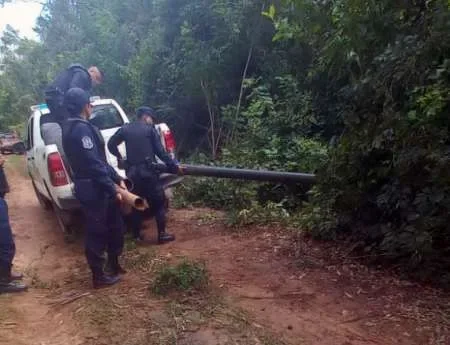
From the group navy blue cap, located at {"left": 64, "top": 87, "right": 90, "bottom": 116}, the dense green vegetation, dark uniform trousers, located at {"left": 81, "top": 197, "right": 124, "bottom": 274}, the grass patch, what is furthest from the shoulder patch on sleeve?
the dense green vegetation

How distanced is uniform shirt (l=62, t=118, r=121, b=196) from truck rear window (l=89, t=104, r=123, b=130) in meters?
3.25

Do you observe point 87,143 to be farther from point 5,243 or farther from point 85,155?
point 5,243

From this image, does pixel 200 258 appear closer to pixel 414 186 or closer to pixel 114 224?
pixel 114 224

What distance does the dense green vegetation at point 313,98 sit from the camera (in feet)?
13.6

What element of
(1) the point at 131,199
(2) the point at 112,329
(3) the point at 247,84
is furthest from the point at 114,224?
(3) the point at 247,84

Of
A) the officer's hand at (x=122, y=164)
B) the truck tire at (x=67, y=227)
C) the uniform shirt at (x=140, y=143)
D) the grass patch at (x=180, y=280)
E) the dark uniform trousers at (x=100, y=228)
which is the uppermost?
the uniform shirt at (x=140, y=143)

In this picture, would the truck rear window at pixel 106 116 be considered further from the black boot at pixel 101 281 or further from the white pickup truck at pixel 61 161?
the black boot at pixel 101 281

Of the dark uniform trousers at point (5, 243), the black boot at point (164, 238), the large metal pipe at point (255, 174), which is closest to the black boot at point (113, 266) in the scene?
the dark uniform trousers at point (5, 243)

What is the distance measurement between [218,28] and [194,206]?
17.4ft

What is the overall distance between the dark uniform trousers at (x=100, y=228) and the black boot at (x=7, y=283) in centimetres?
78

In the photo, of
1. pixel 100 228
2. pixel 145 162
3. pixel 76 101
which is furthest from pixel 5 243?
pixel 145 162

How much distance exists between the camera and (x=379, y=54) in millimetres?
4809

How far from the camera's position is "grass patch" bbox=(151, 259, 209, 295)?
430cm

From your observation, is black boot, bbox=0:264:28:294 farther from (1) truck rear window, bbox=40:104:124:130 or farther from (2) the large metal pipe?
(1) truck rear window, bbox=40:104:124:130
